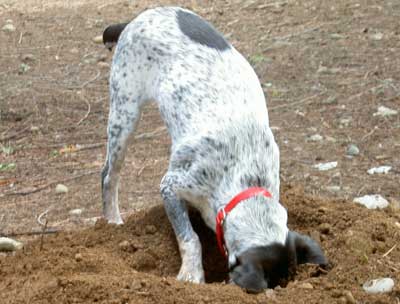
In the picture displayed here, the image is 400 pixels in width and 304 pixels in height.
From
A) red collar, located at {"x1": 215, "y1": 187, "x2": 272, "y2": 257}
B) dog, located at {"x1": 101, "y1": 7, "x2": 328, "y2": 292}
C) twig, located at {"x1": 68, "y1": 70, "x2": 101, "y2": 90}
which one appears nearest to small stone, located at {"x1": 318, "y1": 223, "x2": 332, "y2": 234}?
dog, located at {"x1": 101, "y1": 7, "x2": 328, "y2": 292}

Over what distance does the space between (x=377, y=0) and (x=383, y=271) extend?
7162 mm

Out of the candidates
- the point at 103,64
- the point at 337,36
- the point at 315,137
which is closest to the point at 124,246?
the point at 315,137

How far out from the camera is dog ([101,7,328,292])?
14.6 feet

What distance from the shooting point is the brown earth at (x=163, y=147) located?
4.39 meters

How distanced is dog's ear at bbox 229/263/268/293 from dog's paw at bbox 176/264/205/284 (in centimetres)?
39

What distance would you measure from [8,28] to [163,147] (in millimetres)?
4353

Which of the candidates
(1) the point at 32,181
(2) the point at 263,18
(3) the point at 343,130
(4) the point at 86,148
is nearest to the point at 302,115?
(3) the point at 343,130

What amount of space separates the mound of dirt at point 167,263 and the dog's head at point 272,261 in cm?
7

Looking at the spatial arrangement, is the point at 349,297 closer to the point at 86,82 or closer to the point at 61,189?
the point at 61,189

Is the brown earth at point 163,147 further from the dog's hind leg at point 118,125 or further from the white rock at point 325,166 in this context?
the dog's hind leg at point 118,125

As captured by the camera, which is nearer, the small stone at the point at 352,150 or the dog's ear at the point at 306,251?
the dog's ear at the point at 306,251

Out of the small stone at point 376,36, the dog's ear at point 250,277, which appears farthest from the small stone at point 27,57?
the dog's ear at point 250,277

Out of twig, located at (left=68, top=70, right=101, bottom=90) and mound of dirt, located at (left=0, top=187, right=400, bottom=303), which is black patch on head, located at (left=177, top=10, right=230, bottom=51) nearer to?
mound of dirt, located at (left=0, top=187, right=400, bottom=303)

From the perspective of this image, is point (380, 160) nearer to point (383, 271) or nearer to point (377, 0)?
point (383, 271)
